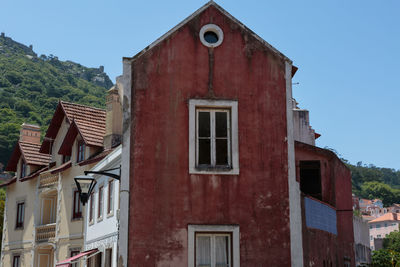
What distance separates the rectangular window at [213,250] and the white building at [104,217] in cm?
600

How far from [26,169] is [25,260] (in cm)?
582

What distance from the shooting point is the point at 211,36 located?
16.2 metres

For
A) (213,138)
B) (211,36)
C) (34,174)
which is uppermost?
(211,36)

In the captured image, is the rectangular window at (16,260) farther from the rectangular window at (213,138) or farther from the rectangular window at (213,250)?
the rectangular window at (213,138)

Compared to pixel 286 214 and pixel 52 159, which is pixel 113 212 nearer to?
pixel 286 214

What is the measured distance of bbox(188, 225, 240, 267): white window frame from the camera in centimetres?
1438

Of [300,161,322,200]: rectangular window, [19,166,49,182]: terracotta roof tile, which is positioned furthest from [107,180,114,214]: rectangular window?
[19,166,49,182]: terracotta roof tile

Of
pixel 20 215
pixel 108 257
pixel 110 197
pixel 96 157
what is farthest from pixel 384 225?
pixel 108 257

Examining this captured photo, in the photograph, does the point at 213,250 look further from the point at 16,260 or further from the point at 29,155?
the point at 16,260

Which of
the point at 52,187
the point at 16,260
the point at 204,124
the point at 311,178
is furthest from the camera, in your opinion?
the point at 16,260

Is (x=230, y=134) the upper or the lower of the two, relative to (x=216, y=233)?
upper

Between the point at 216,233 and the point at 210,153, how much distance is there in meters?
2.10

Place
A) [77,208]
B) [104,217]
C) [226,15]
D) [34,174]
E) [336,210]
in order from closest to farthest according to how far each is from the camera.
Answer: [226,15] < [336,210] < [104,217] < [77,208] < [34,174]

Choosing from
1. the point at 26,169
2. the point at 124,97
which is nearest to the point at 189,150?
the point at 124,97
